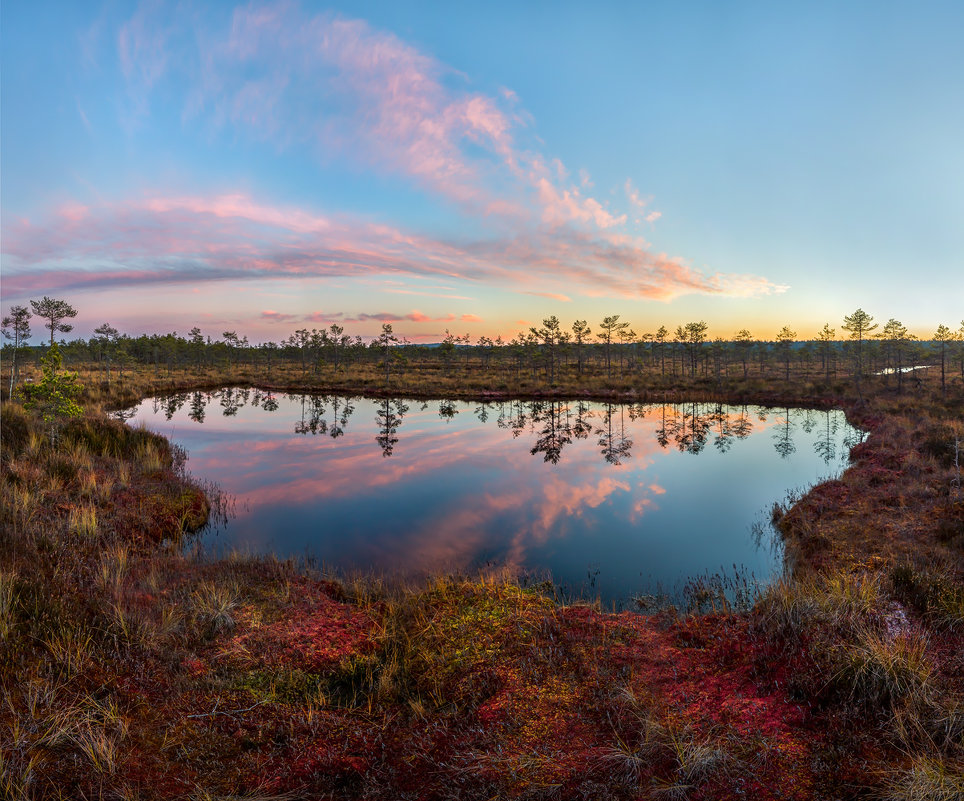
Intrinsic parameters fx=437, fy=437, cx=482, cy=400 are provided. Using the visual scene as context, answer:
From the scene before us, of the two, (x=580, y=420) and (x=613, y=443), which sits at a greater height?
(x=580, y=420)

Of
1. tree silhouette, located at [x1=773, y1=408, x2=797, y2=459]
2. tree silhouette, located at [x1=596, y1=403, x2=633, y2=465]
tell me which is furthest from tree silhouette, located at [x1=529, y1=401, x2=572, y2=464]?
tree silhouette, located at [x1=773, y1=408, x2=797, y2=459]

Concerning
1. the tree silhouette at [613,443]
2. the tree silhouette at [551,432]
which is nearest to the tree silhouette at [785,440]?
the tree silhouette at [613,443]

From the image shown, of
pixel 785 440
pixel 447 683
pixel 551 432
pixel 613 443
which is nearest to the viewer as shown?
pixel 447 683

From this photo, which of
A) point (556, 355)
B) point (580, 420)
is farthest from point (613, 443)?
point (556, 355)

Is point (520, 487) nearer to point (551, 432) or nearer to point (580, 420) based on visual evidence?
point (551, 432)

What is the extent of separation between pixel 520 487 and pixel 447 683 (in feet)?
34.3

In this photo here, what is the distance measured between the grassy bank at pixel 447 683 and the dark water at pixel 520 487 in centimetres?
190

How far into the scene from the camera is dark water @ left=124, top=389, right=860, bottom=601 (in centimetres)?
1032

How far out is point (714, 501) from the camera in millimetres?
14180

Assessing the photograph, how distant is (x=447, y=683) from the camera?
17.9 feet

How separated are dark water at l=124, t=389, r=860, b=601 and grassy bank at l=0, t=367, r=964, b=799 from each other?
190 cm

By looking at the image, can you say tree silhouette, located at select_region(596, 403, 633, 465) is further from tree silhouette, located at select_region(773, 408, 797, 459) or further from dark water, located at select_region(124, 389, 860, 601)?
tree silhouette, located at select_region(773, 408, 797, 459)

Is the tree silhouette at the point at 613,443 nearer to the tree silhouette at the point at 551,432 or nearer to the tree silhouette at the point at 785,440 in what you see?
the tree silhouette at the point at 551,432

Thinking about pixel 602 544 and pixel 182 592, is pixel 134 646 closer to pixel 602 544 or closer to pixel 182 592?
pixel 182 592
